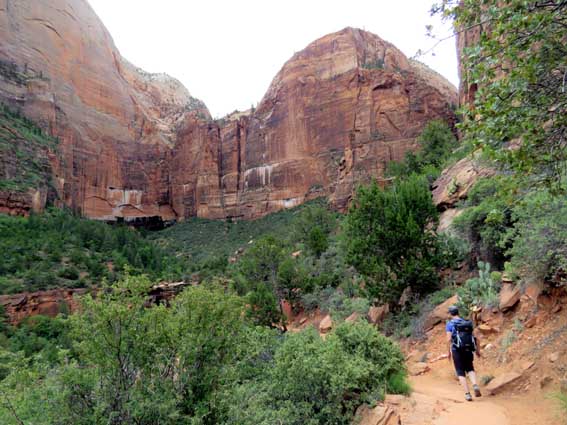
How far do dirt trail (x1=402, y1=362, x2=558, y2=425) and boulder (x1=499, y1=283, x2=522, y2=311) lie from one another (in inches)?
88.6

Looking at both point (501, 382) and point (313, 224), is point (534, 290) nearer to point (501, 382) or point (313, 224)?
point (501, 382)

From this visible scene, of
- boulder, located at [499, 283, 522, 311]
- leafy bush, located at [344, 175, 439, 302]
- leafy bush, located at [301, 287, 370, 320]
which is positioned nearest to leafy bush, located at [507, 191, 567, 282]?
boulder, located at [499, 283, 522, 311]

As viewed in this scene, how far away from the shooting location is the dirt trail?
4.38 m

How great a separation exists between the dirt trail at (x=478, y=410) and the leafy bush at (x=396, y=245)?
5115 millimetres

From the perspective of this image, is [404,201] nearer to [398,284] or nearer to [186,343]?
[398,284]

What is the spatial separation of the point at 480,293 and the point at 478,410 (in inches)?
158

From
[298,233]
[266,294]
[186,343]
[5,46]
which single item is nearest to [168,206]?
[5,46]

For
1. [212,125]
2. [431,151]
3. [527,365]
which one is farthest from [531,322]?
[212,125]

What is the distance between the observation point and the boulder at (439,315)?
30.0 ft

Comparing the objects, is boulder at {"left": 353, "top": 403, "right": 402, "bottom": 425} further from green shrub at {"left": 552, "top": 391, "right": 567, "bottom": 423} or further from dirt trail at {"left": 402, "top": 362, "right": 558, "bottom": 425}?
green shrub at {"left": 552, "top": 391, "right": 567, "bottom": 423}

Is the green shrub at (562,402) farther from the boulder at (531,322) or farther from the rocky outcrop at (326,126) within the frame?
the rocky outcrop at (326,126)

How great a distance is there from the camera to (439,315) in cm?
926

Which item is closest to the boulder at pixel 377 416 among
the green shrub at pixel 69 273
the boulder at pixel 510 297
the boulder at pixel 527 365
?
the boulder at pixel 527 365

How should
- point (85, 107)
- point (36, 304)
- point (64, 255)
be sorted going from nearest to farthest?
point (36, 304), point (64, 255), point (85, 107)
